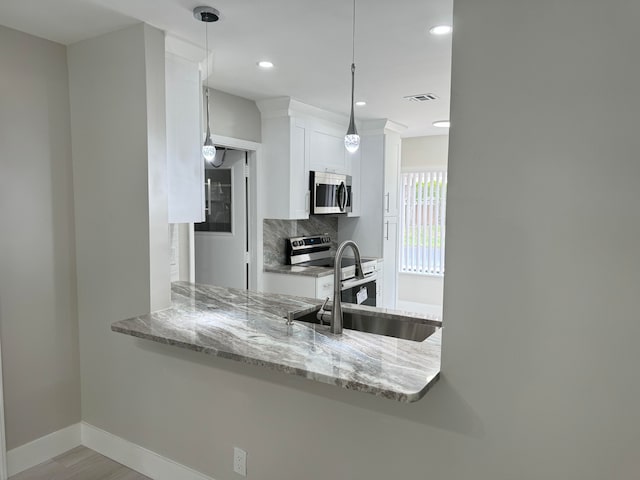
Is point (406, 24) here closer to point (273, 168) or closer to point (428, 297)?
point (273, 168)

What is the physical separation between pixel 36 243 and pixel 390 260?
378cm

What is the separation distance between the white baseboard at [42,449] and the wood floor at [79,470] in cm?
3

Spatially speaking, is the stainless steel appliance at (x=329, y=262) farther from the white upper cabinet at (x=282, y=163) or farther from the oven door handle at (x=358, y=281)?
the white upper cabinet at (x=282, y=163)

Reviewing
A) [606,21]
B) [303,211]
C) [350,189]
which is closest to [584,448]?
[606,21]

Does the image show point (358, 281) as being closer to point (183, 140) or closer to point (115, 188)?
point (183, 140)

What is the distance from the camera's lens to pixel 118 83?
2.42 m

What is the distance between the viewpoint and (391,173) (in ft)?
17.1

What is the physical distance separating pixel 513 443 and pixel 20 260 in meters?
2.62

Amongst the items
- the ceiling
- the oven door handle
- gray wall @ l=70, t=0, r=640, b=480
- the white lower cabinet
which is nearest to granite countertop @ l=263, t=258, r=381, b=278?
the white lower cabinet

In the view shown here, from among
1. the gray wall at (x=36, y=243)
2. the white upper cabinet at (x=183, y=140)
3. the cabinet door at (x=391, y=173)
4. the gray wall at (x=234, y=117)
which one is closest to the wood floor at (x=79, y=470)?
the gray wall at (x=36, y=243)

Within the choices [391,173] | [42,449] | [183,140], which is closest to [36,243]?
[183,140]

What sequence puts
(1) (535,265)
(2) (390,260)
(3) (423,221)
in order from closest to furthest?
(1) (535,265), (2) (390,260), (3) (423,221)

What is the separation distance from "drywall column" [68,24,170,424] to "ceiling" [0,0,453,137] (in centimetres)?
19

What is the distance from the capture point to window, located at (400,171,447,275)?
6.17m
